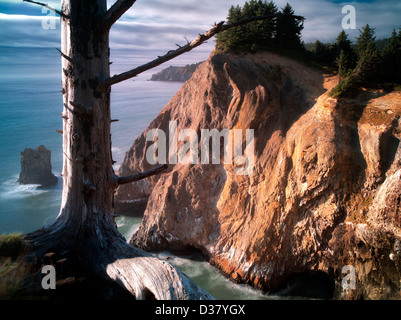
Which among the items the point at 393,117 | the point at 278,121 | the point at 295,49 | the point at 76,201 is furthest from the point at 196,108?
the point at 76,201

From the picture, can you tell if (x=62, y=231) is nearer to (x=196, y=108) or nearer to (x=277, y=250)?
(x=277, y=250)

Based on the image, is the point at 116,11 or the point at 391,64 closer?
the point at 116,11

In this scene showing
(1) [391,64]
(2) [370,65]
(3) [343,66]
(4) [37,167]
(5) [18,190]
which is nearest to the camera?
(2) [370,65]

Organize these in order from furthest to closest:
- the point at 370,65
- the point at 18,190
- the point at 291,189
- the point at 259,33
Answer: the point at 18,190 < the point at 259,33 < the point at 370,65 < the point at 291,189

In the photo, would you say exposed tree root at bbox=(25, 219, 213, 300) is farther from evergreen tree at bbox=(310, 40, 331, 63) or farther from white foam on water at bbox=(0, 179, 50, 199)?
white foam on water at bbox=(0, 179, 50, 199)

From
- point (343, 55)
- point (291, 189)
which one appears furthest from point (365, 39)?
point (291, 189)

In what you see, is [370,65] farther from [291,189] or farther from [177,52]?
[177,52]

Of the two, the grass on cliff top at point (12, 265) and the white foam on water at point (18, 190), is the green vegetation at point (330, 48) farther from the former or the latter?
the white foam on water at point (18, 190)

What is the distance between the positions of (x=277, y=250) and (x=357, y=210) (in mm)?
3557

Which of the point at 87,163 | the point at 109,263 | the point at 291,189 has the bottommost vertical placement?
the point at 291,189

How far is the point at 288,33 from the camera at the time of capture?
17969 mm

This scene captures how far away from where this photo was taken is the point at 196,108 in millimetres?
16422

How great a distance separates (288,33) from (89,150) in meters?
19.0

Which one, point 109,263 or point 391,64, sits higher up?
point 391,64
